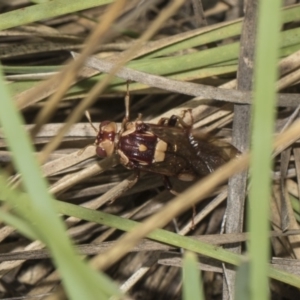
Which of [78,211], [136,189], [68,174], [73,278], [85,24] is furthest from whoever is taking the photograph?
[85,24]

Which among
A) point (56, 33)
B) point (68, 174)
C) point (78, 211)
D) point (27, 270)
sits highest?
point (56, 33)

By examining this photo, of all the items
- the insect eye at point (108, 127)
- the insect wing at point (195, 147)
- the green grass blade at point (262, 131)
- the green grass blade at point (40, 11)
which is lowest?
the green grass blade at point (262, 131)

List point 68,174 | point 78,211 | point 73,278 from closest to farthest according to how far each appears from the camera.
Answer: point 73,278 → point 78,211 → point 68,174

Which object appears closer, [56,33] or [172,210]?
[172,210]

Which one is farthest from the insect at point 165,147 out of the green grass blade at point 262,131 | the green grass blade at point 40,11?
the green grass blade at point 262,131

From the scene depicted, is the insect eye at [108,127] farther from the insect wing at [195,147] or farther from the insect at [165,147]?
the insect wing at [195,147]

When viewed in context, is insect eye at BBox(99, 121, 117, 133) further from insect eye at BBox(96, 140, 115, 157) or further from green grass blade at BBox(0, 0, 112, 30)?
green grass blade at BBox(0, 0, 112, 30)

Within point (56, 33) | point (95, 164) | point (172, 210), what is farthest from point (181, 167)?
point (172, 210)

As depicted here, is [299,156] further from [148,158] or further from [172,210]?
[172,210]

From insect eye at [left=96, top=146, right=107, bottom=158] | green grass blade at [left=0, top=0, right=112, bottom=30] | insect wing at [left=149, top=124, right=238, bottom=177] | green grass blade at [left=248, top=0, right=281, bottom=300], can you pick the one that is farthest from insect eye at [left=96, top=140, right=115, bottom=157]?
green grass blade at [left=248, top=0, right=281, bottom=300]
